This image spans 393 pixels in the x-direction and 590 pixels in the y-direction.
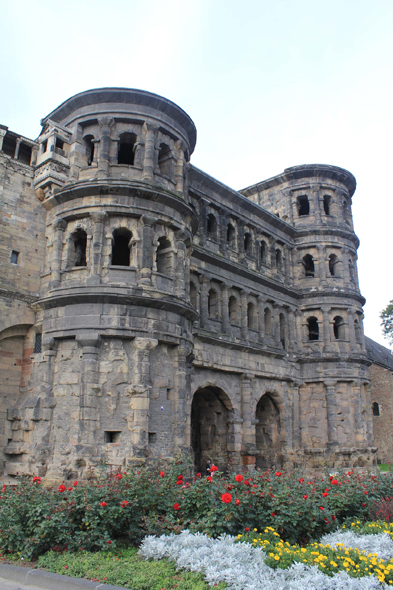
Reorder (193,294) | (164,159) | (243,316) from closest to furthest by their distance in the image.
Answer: (164,159)
(193,294)
(243,316)

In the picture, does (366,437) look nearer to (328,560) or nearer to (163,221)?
(163,221)

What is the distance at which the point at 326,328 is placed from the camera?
91.2ft

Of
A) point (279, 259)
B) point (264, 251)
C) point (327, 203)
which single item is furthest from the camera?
point (327, 203)

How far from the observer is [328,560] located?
23.4 feet

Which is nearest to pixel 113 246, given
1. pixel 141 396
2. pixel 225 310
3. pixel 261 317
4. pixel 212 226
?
pixel 141 396

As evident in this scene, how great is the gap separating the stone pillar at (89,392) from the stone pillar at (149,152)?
5707 millimetres

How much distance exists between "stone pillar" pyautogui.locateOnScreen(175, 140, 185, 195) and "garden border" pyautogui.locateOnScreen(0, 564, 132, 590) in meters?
13.1

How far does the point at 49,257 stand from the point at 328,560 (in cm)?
1287

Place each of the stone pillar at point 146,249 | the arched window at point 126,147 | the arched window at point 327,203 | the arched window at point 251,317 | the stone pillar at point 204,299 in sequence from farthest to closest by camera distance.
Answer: the arched window at point 327,203 < the arched window at point 251,317 < the stone pillar at point 204,299 < the arched window at point 126,147 < the stone pillar at point 146,249

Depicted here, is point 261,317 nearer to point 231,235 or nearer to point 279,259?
point 231,235

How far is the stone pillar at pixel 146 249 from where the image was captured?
15.8 m

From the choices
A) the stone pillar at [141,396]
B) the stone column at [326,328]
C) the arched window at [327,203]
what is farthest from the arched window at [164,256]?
the arched window at [327,203]

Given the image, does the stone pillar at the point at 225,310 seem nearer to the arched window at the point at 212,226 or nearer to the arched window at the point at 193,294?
the arched window at the point at 193,294

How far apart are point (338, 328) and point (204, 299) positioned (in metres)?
10.5
